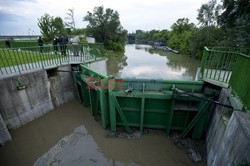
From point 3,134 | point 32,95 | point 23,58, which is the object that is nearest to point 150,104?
point 32,95

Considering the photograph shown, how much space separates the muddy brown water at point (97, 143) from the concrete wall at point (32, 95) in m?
0.43

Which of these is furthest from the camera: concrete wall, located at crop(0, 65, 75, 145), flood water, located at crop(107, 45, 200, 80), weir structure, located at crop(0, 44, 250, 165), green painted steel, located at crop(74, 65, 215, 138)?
flood water, located at crop(107, 45, 200, 80)

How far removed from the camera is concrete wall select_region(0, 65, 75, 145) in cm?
439

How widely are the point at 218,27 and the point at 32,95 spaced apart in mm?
22151

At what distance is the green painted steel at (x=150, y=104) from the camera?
391 centimetres

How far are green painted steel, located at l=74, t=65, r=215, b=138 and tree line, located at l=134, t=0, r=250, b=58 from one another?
536 centimetres

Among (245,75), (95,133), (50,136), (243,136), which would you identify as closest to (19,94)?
→ (50,136)

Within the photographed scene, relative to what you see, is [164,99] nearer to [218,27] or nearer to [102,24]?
[218,27]

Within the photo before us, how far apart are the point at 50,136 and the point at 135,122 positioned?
3.23 m

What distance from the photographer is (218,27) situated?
54.6 feet

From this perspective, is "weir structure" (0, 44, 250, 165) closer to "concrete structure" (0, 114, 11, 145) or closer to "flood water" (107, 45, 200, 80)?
"concrete structure" (0, 114, 11, 145)

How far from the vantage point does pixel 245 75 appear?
2441mm

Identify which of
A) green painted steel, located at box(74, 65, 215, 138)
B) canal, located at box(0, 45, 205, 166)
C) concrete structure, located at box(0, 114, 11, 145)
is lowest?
canal, located at box(0, 45, 205, 166)

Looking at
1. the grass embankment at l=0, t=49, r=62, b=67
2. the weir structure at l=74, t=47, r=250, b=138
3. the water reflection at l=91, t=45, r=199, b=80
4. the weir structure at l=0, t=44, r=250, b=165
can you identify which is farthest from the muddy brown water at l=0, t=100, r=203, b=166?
the water reflection at l=91, t=45, r=199, b=80
